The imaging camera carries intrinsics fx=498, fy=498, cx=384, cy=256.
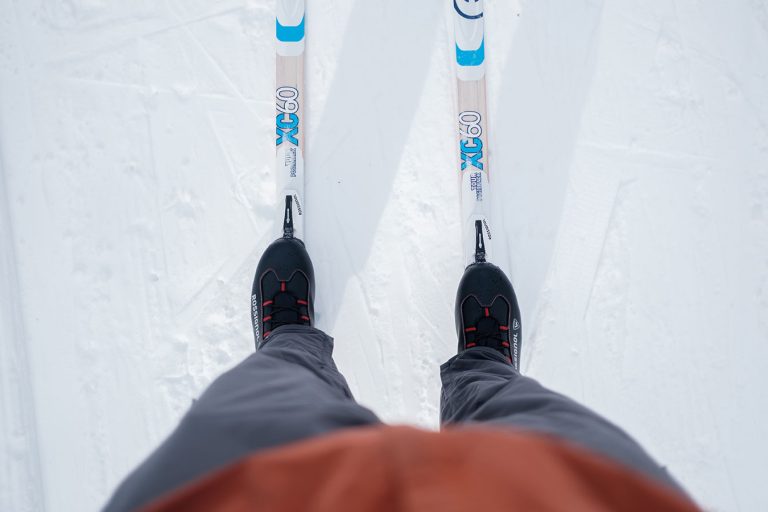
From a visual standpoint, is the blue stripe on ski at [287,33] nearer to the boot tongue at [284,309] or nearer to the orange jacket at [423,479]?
the boot tongue at [284,309]

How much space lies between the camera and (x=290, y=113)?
1325 mm

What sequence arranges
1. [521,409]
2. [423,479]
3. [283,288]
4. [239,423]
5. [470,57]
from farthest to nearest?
[470,57] < [283,288] < [521,409] < [239,423] < [423,479]

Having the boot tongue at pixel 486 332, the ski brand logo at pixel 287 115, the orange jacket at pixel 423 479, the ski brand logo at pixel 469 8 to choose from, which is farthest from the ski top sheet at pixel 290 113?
the orange jacket at pixel 423 479

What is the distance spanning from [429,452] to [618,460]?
0.28 meters

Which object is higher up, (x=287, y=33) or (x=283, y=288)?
(x=287, y=33)

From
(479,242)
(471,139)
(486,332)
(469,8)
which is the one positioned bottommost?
(486,332)

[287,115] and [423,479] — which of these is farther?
[287,115]

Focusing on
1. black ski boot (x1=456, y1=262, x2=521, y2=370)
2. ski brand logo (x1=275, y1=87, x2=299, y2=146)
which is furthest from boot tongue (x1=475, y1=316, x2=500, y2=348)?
ski brand logo (x1=275, y1=87, x2=299, y2=146)

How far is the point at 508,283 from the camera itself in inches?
51.3

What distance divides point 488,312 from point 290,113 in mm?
734

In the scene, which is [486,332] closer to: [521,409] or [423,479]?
[521,409]

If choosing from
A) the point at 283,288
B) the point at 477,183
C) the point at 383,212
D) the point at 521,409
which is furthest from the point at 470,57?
the point at 521,409

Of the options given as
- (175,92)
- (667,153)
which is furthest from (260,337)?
(667,153)

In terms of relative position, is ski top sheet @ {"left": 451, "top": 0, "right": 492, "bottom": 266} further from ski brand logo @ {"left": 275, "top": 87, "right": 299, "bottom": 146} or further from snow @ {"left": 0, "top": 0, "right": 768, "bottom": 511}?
ski brand logo @ {"left": 275, "top": 87, "right": 299, "bottom": 146}
